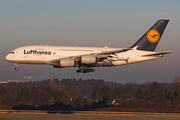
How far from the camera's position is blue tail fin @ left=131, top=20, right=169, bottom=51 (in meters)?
54.8

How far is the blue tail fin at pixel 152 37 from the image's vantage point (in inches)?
2159

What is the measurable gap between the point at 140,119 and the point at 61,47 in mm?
19637

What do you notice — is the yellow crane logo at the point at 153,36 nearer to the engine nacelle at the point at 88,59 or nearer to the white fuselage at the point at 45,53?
the white fuselage at the point at 45,53

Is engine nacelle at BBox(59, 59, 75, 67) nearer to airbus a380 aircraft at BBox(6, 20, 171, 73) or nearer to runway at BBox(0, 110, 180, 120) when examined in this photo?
airbus a380 aircraft at BBox(6, 20, 171, 73)

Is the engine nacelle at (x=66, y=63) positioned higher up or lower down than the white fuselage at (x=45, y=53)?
lower down

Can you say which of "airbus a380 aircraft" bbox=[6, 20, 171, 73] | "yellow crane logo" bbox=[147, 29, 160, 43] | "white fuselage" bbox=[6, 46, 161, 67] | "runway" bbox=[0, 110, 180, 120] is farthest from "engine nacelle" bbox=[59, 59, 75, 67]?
"yellow crane logo" bbox=[147, 29, 160, 43]

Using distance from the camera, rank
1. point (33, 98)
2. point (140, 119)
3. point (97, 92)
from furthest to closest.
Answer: point (97, 92) < point (33, 98) < point (140, 119)

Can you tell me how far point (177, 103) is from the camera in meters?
64.6

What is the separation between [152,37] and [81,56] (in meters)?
17.0

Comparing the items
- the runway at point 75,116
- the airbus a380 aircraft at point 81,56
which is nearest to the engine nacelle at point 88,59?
the airbus a380 aircraft at point 81,56

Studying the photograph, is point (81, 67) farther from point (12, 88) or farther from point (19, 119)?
point (12, 88)

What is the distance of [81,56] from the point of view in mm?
48000

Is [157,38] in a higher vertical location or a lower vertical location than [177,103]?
higher

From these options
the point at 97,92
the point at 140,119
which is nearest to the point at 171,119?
the point at 140,119
